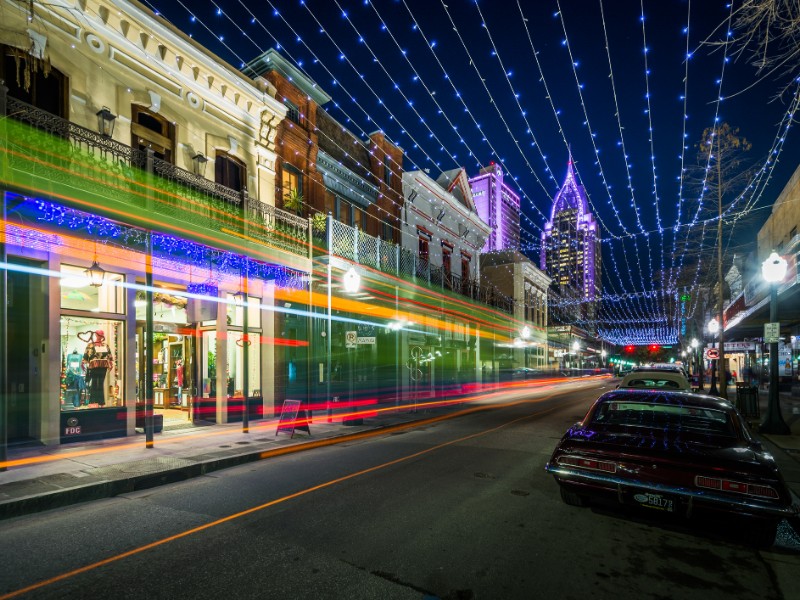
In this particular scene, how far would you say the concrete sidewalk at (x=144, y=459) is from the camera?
21.2 ft

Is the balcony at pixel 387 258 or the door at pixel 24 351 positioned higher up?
the balcony at pixel 387 258

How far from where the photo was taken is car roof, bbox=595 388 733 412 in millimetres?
5652

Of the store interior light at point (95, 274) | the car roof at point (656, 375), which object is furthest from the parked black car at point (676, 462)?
the store interior light at point (95, 274)

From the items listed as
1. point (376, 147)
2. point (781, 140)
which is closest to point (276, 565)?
point (781, 140)

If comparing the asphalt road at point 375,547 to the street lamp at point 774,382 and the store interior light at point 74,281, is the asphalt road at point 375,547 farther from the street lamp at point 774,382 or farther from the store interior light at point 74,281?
the street lamp at point 774,382

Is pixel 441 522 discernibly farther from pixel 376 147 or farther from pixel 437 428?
pixel 376 147

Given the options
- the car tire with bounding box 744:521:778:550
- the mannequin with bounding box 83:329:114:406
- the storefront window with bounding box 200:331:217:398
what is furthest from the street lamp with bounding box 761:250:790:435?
the mannequin with bounding box 83:329:114:406

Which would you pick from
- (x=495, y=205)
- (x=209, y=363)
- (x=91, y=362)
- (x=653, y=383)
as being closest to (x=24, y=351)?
(x=91, y=362)

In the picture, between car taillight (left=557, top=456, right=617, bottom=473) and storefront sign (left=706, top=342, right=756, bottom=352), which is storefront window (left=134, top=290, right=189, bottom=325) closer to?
car taillight (left=557, top=456, right=617, bottom=473)

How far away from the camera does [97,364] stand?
10773 millimetres

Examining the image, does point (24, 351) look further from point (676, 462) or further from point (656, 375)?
point (656, 375)

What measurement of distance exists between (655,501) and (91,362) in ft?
38.0

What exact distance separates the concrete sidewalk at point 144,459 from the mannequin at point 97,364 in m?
1.18

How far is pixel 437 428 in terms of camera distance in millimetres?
13367
